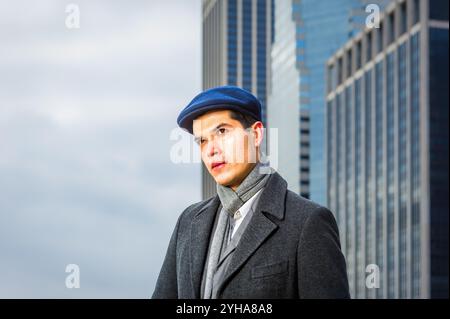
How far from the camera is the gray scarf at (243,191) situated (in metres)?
3.20

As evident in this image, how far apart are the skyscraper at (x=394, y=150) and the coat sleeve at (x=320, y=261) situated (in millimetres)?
93925

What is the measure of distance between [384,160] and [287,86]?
178 feet

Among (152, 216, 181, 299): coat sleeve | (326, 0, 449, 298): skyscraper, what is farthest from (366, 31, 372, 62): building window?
(152, 216, 181, 299): coat sleeve

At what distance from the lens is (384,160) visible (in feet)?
354

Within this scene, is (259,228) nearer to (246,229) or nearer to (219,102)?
(246,229)

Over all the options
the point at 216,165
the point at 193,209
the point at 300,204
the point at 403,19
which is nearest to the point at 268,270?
the point at 300,204

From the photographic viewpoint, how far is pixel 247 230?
3.15m

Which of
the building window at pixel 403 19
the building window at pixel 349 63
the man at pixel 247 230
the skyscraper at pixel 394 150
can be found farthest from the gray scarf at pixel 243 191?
the building window at pixel 349 63

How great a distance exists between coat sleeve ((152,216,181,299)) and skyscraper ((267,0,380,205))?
13553 centimetres

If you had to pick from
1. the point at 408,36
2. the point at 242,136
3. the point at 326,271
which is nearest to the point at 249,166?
the point at 242,136

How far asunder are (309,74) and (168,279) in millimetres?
144824

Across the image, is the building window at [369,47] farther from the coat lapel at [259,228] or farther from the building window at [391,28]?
the coat lapel at [259,228]
